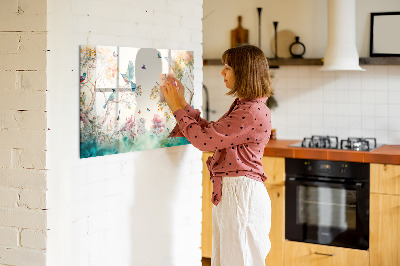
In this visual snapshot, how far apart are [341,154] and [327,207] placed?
42cm

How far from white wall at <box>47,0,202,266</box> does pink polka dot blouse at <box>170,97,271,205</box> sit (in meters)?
0.28

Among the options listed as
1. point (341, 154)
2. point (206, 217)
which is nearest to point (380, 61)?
point (341, 154)

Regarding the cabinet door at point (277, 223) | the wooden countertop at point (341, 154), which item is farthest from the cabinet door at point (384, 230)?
the cabinet door at point (277, 223)

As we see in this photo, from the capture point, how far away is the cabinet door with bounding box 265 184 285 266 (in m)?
4.50

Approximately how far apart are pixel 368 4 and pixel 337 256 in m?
1.97

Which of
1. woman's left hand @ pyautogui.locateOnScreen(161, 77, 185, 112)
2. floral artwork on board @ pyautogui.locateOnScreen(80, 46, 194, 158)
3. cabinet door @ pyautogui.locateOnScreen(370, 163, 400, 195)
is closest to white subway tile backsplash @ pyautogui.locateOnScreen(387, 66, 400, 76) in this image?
cabinet door @ pyautogui.locateOnScreen(370, 163, 400, 195)

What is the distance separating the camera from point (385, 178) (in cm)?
413

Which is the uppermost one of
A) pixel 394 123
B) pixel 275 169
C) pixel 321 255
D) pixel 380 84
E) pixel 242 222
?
pixel 380 84

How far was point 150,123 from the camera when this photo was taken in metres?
2.93

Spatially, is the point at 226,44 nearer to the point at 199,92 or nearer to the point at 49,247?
the point at 199,92

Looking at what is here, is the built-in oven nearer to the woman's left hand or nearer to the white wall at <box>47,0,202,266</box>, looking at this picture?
the white wall at <box>47,0,202,266</box>

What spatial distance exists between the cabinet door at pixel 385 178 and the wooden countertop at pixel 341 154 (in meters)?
0.04

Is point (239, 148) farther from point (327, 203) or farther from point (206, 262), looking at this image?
point (206, 262)

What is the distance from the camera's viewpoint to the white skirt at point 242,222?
9.29ft
